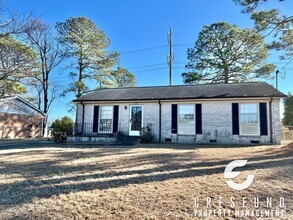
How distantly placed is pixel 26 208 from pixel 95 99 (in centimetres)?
1187

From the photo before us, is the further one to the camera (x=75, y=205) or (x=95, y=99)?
(x=95, y=99)

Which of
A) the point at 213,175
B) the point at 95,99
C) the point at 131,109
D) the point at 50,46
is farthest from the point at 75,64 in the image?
the point at 213,175

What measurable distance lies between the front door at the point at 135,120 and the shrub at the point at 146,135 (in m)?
0.42

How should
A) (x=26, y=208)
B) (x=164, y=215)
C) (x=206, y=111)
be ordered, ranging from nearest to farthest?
(x=164, y=215) → (x=26, y=208) → (x=206, y=111)

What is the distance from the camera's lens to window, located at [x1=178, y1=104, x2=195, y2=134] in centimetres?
1316

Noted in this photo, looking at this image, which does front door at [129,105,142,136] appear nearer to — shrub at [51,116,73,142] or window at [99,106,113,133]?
window at [99,106,113,133]

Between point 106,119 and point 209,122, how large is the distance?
6541 millimetres

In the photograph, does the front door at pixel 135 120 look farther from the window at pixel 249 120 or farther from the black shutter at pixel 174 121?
the window at pixel 249 120

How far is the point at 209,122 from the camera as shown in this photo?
12.9 metres

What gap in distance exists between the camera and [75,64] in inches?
895

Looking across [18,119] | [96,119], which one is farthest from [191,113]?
[18,119]

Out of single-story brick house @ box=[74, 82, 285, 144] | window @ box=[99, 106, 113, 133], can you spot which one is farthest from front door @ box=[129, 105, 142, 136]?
window @ box=[99, 106, 113, 133]

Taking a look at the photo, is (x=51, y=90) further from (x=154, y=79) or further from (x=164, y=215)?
(x=164, y=215)

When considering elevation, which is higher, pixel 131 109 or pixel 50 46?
pixel 50 46
